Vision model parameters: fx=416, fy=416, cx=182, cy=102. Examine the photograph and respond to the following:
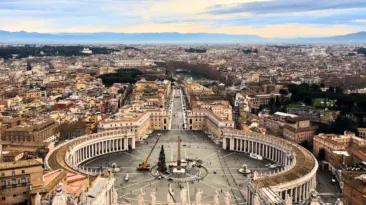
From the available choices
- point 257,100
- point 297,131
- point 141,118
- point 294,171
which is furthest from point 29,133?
point 257,100

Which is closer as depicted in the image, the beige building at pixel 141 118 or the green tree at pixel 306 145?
the green tree at pixel 306 145

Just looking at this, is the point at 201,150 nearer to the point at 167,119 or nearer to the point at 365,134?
the point at 167,119

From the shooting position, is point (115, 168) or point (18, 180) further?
point (115, 168)

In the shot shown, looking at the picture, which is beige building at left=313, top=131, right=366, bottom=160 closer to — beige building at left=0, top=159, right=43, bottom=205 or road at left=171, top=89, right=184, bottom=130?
road at left=171, top=89, right=184, bottom=130

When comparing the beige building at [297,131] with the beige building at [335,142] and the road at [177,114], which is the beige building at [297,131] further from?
the road at [177,114]

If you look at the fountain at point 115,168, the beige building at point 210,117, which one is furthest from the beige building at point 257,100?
the fountain at point 115,168

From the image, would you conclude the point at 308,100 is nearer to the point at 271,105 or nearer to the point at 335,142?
the point at 271,105

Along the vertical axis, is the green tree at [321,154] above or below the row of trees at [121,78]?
below

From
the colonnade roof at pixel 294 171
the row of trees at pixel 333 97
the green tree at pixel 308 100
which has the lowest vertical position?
the colonnade roof at pixel 294 171

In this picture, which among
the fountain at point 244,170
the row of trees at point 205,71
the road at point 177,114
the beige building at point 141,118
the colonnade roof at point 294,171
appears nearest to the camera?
the colonnade roof at point 294,171
